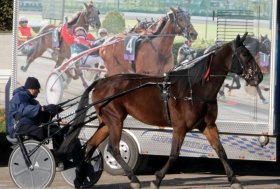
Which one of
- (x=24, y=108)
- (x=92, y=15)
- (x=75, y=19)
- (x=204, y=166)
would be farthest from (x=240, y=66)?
(x=204, y=166)

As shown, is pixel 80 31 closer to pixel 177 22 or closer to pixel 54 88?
pixel 54 88

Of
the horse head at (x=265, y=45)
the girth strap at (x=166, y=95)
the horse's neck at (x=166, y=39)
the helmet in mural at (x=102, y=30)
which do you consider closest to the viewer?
the girth strap at (x=166, y=95)

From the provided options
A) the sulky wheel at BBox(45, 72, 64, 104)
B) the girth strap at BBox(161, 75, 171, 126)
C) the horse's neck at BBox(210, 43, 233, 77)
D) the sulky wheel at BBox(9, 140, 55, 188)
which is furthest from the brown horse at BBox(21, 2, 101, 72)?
the horse's neck at BBox(210, 43, 233, 77)

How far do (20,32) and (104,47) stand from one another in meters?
1.49

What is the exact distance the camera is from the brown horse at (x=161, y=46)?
1353cm

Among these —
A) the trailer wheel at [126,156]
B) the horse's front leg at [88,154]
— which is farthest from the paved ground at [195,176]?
the horse's front leg at [88,154]

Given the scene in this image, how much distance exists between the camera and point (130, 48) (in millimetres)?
13797

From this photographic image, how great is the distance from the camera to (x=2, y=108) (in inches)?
878

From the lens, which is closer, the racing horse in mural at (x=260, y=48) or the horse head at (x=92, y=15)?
the racing horse in mural at (x=260, y=48)

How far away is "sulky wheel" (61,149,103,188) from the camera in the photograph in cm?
1216

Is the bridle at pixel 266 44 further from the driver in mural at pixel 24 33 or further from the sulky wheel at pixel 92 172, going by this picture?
the driver in mural at pixel 24 33

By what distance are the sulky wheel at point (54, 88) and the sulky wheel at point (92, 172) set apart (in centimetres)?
206

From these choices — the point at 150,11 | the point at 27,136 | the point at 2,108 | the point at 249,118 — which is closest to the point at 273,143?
the point at 249,118

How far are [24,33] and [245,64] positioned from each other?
4.40 meters
